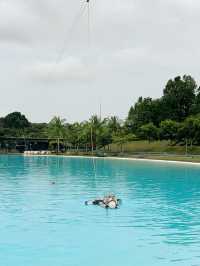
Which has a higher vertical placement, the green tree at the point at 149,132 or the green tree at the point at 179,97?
the green tree at the point at 179,97

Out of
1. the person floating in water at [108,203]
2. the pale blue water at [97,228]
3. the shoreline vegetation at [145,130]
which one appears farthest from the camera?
the shoreline vegetation at [145,130]

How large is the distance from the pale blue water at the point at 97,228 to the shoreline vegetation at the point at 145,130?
79.0 metres

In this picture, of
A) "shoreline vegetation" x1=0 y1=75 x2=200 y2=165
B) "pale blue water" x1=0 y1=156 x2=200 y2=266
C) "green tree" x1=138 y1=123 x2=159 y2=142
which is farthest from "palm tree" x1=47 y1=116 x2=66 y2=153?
"pale blue water" x1=0 y1=156 x2=200 y2=266

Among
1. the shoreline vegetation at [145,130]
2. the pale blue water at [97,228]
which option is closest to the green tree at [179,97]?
the shoreline vegetation at [145,130]

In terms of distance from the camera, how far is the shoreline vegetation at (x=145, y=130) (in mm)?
126625

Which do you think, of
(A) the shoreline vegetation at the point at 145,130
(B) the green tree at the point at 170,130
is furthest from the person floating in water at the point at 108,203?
(B) the green tree at the point at 170,130

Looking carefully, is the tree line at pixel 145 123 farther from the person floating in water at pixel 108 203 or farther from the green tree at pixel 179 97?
the person floating in water at pixel 108 203

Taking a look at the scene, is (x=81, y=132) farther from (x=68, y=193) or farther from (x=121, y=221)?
(x=121, y=221)

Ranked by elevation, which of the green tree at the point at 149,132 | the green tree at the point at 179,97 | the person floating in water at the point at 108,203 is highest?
the green tree at the point at 179,97

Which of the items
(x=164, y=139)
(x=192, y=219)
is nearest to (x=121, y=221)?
(x=192, y=219)

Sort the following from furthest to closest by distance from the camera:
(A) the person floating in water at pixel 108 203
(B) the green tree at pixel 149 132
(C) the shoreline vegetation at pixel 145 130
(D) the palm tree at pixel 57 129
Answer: (D) the palm tree at pixel 57 129 → (B) the green tree at pixel 149 132 → (C) the shoreline vegetation at pixel 145 130 → (A) the person floating in water at pixel 108 203

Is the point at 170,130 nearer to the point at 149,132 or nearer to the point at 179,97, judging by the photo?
the point at 149,132

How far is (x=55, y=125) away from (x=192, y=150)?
51144 millimetres

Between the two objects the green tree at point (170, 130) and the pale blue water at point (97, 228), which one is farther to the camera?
the green tree at point (170, 130)
